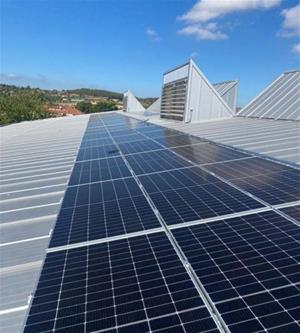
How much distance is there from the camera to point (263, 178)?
9781 millimetres

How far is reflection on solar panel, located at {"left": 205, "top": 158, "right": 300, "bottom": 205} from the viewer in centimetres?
814

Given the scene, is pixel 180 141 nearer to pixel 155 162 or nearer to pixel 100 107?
pixel 155 162

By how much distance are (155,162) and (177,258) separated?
852 cm

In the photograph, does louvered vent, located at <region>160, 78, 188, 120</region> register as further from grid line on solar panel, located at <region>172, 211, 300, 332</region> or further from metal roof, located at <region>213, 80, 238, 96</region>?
grid line on solar panel, located at <region>172, 211, 300, 332</region>

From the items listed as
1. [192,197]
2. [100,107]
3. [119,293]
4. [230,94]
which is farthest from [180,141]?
[100,107]

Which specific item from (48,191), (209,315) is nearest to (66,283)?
(209,315)

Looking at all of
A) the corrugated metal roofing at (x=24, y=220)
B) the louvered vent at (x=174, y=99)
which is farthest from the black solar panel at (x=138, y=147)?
the louvered vent at (x=174, y=99)

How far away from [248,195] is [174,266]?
366 cm

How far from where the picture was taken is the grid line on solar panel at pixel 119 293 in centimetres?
437

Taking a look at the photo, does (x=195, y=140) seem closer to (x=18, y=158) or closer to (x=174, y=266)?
(x=18, y=158)

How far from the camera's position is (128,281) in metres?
5.38

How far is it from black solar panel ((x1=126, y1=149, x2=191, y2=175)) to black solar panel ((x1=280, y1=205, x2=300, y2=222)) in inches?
227

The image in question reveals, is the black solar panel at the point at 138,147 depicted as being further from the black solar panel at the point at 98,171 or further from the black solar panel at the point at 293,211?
the black solar panel at the point at 293,211

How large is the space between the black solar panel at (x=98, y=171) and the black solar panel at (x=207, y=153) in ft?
9.38
